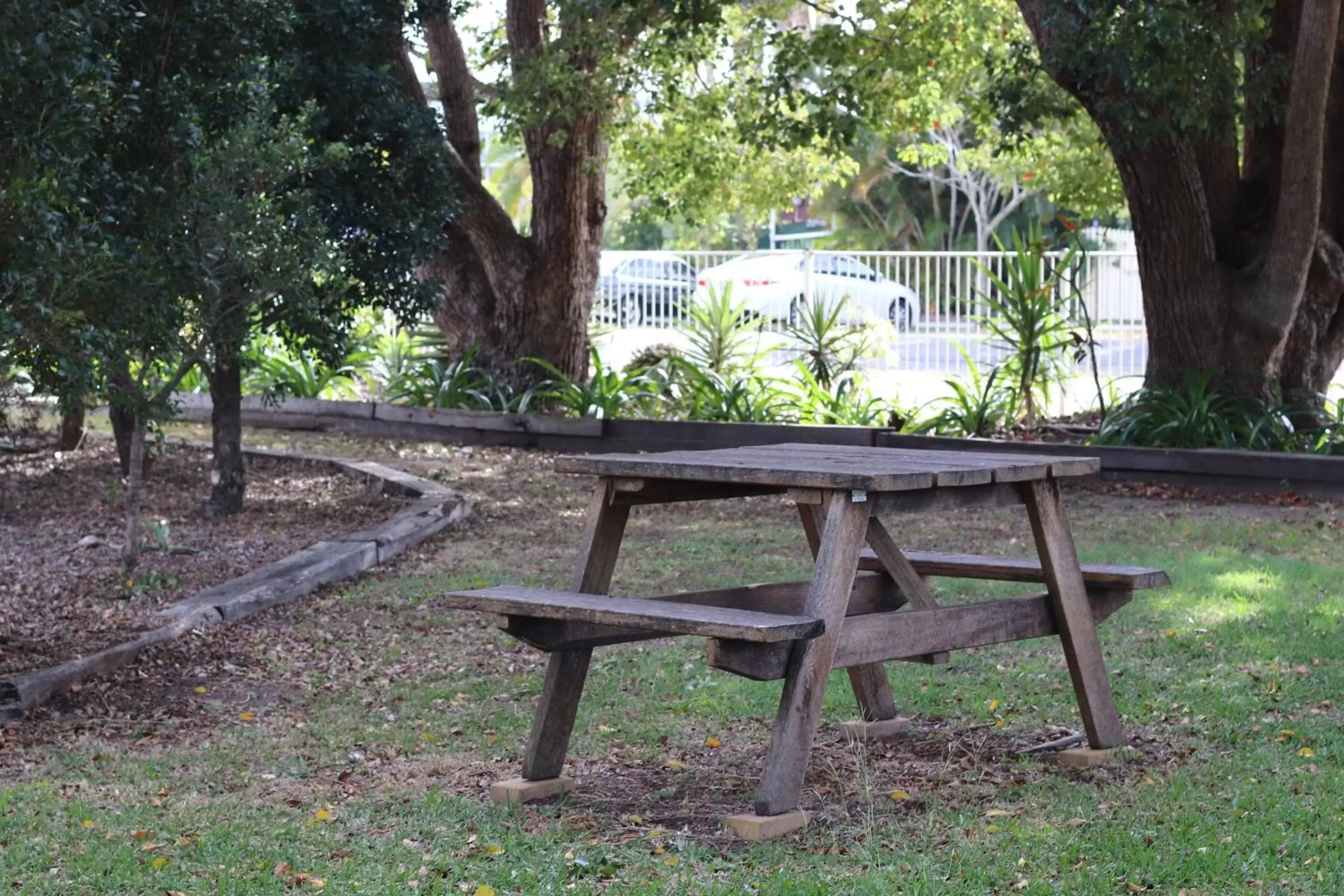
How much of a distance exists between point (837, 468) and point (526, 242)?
11155mm

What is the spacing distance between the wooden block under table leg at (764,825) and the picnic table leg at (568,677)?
2.17 feet

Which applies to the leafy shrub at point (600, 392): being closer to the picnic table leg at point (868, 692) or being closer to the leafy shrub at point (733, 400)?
the leafy shrub at point (733, 400)

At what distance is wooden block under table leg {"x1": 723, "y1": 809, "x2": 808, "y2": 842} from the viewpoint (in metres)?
3.96

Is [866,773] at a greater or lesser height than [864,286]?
lesser

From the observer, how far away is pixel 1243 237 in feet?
39.6

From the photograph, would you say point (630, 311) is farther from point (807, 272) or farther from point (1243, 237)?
point (1243, 237)

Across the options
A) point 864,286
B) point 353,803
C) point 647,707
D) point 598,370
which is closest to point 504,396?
point 598,370

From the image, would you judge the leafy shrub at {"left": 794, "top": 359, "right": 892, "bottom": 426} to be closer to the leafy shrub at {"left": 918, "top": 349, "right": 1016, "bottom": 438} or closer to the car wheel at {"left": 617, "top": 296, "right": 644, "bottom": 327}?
the leafy shrub at {"left": 918, "top": 349, "right": 1016, "bottom": 438}

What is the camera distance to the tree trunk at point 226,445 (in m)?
9.82

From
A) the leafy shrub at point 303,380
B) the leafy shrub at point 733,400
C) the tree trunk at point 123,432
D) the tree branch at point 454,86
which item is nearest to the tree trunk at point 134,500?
the tree trunk at point 123,432

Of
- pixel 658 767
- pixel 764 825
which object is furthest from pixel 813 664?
pixel 658 767

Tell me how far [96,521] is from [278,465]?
117 inches

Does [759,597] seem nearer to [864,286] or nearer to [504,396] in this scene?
[504,396]

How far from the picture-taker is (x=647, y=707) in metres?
5.50
